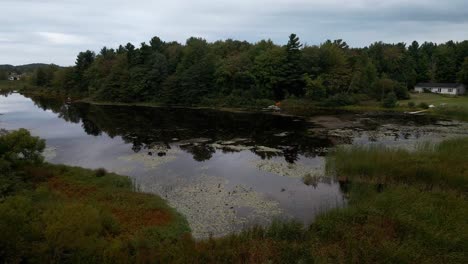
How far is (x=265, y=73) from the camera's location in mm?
64188

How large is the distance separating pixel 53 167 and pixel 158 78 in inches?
2101

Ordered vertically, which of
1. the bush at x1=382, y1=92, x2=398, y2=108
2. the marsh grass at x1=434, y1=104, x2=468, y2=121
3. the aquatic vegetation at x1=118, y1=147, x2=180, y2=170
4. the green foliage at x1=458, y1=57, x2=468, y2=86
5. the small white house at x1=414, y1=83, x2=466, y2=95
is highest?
the green foliage at x1=458, y1=57, x2=468, y2=86

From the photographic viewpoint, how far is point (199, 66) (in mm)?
69688

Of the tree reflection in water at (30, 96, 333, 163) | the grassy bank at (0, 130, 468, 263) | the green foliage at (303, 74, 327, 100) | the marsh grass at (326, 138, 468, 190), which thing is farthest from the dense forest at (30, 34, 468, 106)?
the grassy bank at (0, 130, 468, 263)

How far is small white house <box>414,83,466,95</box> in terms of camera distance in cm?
6888

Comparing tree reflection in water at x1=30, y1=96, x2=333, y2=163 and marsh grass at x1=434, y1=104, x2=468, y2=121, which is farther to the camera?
marsh grass at x1=434, y1=104, x2=468, y2=121

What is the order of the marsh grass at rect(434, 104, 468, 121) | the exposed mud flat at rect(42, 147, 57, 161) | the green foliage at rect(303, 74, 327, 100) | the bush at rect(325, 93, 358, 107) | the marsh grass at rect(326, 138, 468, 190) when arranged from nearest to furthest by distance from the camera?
the marsh grass at rect(326, 138, 468, 190)
the exposed mud flat at rect(42, 147, 57, 161)
the marsh grass at rect(434, 104, 468, 121)
the bush at rect(325, 93, 358, 107)
the green foliage at rect(303, 74, 327, 100)

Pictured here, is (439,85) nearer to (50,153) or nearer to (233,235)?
(50,153)

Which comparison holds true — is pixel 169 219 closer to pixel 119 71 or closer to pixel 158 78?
pixel 158 78

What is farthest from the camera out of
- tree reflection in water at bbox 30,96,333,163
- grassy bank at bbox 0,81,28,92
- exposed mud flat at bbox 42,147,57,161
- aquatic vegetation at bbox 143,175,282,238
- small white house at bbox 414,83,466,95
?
grassy bank at bbox 0,81,28,92

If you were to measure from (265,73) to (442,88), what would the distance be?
36080 millimetres

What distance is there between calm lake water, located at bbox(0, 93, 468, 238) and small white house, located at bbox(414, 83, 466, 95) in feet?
98.0

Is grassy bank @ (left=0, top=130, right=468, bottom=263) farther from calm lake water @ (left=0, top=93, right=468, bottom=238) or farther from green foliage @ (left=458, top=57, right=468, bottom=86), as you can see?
green foliage @ (left=458, top=57, right=468, bottom=86)

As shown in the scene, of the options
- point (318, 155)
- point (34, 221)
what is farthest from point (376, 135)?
point (34, 221)
